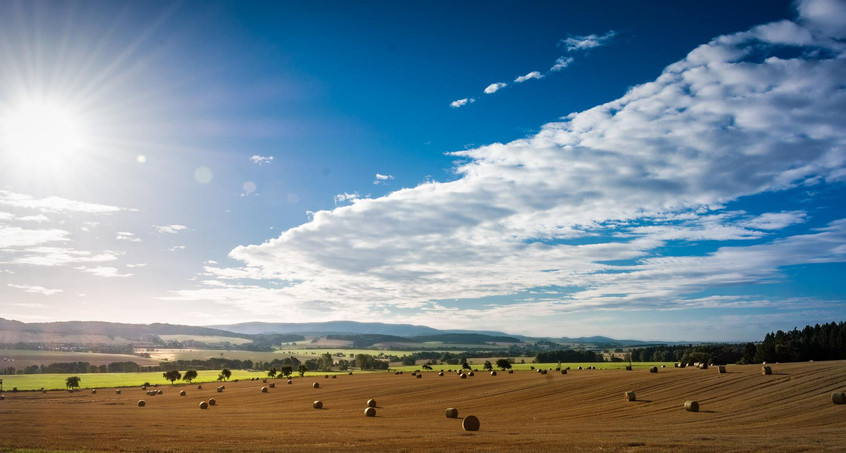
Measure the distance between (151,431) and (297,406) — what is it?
850 inches

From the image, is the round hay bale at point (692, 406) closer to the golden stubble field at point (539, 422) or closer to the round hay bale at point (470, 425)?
the golden stubble field at point (539, 422)

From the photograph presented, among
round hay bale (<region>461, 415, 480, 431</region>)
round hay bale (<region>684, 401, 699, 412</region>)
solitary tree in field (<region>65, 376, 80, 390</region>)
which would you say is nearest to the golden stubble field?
round hay bale (<region>461, 415, 480, 431</region>)

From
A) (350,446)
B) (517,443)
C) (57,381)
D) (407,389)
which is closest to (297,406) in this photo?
(407,389)

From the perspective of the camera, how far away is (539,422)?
34.6m

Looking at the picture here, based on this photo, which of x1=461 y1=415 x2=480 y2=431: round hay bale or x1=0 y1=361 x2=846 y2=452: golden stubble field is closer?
x1=0 y1=361 x2=846 y2=452: golden stubble field

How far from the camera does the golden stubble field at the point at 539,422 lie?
23250 millimetres

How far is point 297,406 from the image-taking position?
51781 mm

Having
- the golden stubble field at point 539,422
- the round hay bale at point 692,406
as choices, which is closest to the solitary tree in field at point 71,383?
the golden stubble field at point 539,422

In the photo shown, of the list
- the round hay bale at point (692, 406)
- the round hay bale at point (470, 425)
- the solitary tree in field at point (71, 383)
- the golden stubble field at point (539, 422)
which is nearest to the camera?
the golden stubble field at point (539, 422)

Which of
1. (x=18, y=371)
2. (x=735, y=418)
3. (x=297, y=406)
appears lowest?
(x=18, y=371)

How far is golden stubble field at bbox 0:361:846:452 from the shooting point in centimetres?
2325

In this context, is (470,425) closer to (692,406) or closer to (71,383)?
(692,406)

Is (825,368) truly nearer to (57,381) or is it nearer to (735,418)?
(735,418)

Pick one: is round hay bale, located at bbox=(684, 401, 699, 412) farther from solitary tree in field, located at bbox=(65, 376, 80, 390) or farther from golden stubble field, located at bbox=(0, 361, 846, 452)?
solitary tree in field, located at bbox=(65, 376, 80, 390)
